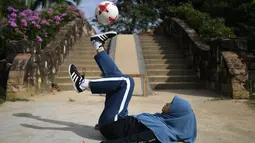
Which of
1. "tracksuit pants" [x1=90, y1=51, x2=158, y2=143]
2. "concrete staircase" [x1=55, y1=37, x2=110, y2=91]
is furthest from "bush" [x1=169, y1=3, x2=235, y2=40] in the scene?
"tracksuit pants" [x1=90, y1=51, x2=158, y2=143]

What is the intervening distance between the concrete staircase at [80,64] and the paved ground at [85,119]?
1.60 metres

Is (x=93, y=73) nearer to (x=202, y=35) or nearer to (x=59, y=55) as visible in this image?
(x=59, y=55)

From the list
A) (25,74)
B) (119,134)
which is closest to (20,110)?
(25,74)

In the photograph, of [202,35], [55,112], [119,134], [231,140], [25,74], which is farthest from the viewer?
[202,35]

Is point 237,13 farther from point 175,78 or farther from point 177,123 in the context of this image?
point 177,123

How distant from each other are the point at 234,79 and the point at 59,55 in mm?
5507

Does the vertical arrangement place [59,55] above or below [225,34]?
below

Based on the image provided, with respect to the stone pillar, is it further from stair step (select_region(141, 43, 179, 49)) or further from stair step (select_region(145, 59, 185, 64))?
stair step (select_region(141, 43, 179, 49))

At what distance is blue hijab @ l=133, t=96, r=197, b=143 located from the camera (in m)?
2.72

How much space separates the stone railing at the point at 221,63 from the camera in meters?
6.04

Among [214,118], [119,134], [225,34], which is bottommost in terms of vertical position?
[214,118]

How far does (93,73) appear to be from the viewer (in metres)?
8.61

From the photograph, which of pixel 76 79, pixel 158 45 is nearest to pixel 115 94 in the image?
pixel 76 79

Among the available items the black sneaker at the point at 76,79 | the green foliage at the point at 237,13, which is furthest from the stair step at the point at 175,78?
the black sneaker at the point at 76,79
